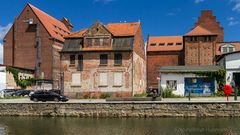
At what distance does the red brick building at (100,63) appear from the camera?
49000 millimetres

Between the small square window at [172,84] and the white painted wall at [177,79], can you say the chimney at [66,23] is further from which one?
the small square window at [172,84]

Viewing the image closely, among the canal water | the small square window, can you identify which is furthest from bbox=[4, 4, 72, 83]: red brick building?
the canal water

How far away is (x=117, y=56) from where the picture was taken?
162 ft

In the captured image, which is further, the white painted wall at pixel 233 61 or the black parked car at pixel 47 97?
the white painted wall at pixel 233 61

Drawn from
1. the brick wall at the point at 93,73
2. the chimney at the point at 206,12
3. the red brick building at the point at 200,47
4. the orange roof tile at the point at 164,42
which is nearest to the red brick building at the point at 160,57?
the orange roof tile at the point at 164,42

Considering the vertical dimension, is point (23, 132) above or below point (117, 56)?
below

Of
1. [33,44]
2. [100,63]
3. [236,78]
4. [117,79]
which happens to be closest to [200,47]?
[236,78]

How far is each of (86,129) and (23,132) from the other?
455 cm

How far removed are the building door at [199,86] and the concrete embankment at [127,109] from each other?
1311 cm

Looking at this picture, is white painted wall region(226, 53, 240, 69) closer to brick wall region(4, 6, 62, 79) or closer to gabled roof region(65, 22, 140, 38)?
gabled roof region(65, 22, 140, 38)

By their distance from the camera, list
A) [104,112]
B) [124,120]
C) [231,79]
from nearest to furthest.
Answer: [124,120], [104,112], [231,79]

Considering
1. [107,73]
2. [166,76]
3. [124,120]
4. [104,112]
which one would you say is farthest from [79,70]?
[124,120]

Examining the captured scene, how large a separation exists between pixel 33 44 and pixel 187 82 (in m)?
37.8

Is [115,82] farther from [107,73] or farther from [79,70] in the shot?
[79,70]
